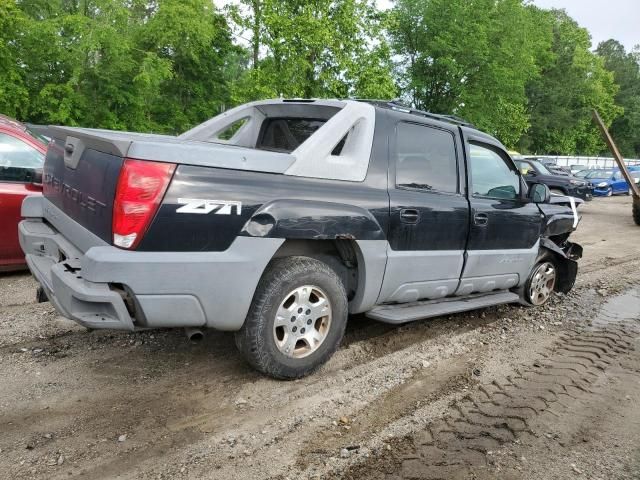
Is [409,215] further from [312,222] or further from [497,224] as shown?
[497,224]

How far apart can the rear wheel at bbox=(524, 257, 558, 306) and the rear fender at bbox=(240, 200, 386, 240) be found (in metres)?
2.68

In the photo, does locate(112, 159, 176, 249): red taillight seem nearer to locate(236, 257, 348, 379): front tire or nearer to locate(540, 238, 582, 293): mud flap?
locate(236, 257, 348, 379): front tire

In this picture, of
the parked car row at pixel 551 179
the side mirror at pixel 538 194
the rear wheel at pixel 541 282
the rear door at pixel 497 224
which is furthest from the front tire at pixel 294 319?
the parked car row at pixel 551 179

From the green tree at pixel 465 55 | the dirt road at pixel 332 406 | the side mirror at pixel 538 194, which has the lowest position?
the dirt road at pixel 332 406

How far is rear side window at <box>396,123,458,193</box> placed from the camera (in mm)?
4023

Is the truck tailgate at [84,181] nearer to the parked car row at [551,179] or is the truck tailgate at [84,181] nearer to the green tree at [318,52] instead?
the green tree at [318,52]

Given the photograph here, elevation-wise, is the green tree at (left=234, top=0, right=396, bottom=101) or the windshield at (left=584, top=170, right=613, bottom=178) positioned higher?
the green tree at (left=234, top=0, right=396, bottom=101)

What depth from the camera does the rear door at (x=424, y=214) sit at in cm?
393

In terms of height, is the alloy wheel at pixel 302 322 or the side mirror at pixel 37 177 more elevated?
the side mirror at pixel 37 177

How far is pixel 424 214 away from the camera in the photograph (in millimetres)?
4074

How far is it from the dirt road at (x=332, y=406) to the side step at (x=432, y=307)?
1.02 feet

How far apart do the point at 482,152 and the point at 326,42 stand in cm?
1231

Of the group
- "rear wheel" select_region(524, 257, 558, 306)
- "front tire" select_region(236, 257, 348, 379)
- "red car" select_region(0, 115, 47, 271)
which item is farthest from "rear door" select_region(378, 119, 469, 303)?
"red car" select_region(0, 115, 47, 271)

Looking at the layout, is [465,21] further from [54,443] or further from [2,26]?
[54,443]
